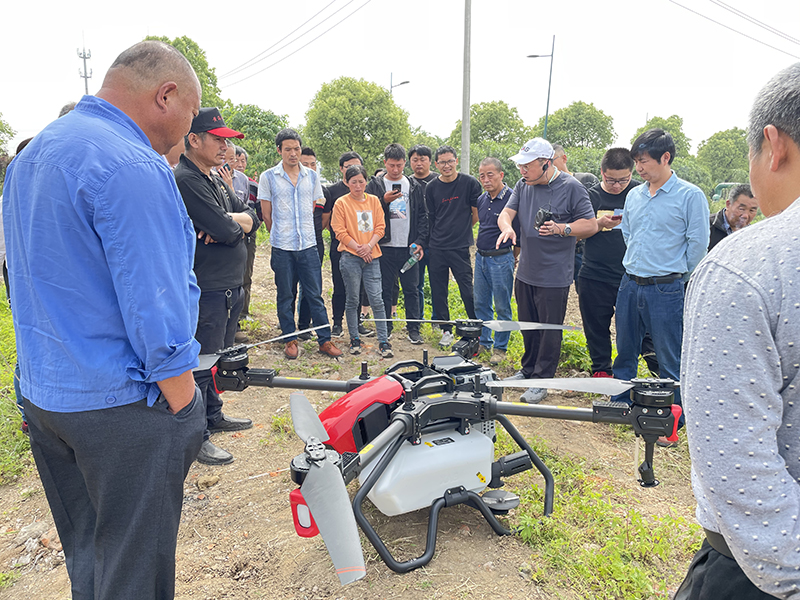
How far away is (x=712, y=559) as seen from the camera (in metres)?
1.20

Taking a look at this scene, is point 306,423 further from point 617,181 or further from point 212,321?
point 617,181

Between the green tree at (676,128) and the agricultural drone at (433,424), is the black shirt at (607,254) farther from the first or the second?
the green tree at (676,128)

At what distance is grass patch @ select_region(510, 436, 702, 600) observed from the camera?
Answer: 256 cm

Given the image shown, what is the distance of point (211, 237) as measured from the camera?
387 cm

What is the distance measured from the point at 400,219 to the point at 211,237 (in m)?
3.22

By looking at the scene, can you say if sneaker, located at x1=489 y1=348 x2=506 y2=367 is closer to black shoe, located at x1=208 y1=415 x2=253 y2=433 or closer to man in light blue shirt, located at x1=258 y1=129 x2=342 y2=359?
man in light blue shirt, located at x1=258 y1=129 x2=342 y2=359

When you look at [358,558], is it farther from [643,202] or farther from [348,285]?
[348,285]

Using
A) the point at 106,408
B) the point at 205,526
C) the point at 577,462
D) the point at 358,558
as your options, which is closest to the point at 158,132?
the point at 106,408

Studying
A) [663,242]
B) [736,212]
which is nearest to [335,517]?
[663,242]

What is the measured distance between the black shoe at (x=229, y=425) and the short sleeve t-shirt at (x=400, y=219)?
3068 mm

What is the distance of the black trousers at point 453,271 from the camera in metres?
6.55

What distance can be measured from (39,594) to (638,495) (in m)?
3.50

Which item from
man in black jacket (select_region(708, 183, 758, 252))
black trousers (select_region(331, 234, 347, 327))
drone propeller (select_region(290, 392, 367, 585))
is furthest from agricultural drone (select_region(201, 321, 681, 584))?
black trousers (select_region(331, 234, 347, 327))

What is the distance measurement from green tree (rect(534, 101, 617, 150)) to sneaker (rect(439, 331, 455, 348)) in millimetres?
56597
